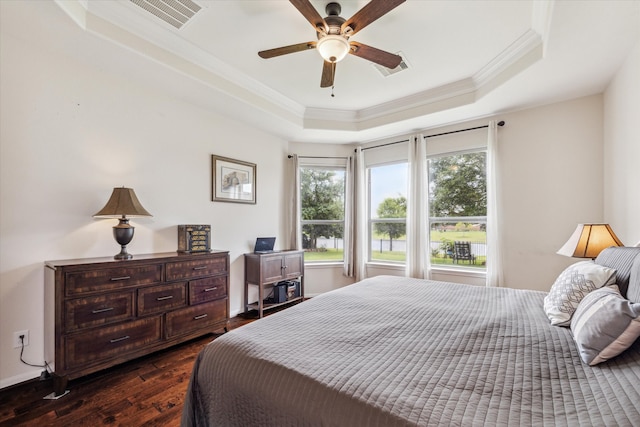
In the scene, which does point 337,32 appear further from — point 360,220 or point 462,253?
point 462,253

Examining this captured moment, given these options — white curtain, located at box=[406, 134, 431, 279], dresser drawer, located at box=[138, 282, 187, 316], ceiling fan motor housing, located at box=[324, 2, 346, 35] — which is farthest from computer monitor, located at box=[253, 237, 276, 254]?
ceiling fan motor housing, located at box=[324, 2, 346, 35]

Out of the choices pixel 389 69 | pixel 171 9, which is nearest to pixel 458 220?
pixel 389 69

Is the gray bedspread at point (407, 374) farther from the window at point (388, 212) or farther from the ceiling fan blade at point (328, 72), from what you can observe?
the window at point (388, 212)

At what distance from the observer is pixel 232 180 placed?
361 centimetres

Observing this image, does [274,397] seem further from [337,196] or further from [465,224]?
[337,196]

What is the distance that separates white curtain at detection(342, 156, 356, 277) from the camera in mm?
4430

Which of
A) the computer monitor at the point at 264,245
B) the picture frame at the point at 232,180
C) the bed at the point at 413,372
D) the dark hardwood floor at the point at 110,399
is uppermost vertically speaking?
the picture frame at the point at 232,180

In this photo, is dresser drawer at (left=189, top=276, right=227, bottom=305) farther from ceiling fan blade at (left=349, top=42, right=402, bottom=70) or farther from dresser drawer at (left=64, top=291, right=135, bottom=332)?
ceiling fan blade at (left=349, top=42, right=402, bottom=70)

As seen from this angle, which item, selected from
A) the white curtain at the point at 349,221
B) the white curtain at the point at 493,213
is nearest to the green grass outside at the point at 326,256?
the white curtain at the point at 349,221

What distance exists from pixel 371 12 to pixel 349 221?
10.1 ft

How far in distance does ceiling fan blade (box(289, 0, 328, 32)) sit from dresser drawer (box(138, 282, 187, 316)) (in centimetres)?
238

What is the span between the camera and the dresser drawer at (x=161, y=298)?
2320 millimetres

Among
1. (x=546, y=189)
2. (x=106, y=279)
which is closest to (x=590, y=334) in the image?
(x=546, y=189)

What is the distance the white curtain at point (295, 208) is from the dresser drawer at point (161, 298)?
195 cm
